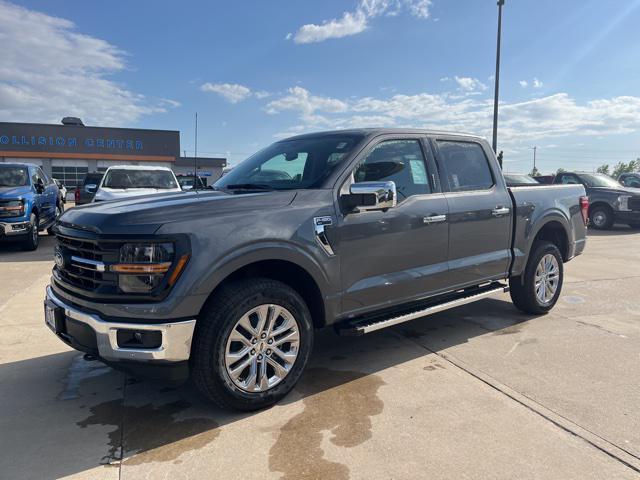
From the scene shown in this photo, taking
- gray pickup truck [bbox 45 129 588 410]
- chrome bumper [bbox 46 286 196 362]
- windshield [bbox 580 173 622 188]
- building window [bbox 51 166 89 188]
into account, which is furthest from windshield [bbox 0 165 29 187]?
building window [bbox 51 166 89 188]

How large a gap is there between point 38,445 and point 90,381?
921 millimetres

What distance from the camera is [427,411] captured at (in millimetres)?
3180

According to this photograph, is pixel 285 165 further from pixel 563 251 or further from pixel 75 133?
pixel 75 133

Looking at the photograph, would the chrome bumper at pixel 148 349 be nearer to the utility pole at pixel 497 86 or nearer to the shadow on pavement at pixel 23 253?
the shadow on pavement at pixel 23 253

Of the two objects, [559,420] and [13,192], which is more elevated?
[13,192]

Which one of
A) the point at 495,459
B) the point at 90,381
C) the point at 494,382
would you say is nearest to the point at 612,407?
the point at 494,382

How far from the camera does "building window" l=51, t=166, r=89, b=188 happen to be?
4050 cm

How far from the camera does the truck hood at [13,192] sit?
9414mm

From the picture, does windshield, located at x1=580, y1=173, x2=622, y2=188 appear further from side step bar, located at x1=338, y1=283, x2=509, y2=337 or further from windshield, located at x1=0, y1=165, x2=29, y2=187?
windshield, located at x1=0, y1=165, x2=29, y2=187

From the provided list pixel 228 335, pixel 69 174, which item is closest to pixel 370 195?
pixel 228 335

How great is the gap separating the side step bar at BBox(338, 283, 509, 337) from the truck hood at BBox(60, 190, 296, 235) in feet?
3.48

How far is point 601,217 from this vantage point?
1523 centimetres

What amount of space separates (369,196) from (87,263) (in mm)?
1867

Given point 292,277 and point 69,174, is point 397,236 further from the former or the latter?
point 69,174
